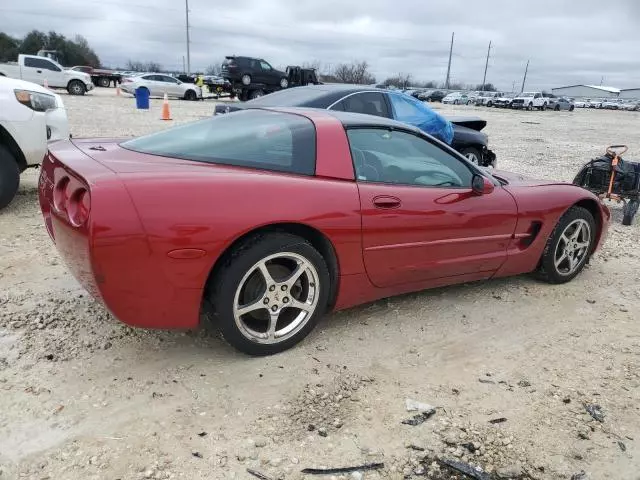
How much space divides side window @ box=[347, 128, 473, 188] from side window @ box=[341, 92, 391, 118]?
3.18 meters

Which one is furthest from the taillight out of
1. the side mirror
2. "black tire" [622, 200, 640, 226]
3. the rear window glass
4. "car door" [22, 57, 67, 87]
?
"car door" [22, 57, 67, 87]

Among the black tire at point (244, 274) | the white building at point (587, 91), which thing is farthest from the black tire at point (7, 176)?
the white building at point (587, 91)

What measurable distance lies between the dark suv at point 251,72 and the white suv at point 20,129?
2121 cm

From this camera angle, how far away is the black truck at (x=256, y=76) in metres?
25.5

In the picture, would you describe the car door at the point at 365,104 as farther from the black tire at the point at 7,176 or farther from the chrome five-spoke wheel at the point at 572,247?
the black tire at the point at 7,176

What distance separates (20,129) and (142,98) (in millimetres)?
15140

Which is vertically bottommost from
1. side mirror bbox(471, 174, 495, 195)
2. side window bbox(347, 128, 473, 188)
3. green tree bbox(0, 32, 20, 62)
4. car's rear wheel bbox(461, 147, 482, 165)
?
car's rear wheel bbox(461, 147, 482, 165)

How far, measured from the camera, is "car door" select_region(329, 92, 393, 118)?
21.8ft

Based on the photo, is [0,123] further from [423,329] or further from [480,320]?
[480,320]

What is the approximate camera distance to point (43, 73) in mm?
→ 24484

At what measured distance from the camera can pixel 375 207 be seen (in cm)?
302

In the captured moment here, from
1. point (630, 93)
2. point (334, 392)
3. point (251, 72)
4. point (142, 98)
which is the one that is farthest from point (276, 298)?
point (630, 93)

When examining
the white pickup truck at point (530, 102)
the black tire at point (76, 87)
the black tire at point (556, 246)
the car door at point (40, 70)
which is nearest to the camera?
the black tire at point (556, 246)

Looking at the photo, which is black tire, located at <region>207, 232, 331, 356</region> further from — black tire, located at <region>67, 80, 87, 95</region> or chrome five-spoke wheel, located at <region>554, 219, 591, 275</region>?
black tire, located at <region>67, 80, 87, 95</region>
